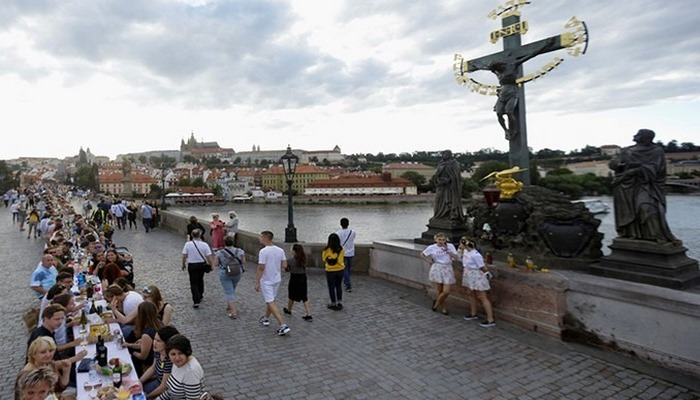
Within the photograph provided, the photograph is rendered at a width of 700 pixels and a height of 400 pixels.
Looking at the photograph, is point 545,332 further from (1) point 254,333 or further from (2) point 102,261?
(2) point 102,261

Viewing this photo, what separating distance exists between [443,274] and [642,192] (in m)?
2.67

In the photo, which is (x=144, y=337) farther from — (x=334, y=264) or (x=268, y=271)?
(x=334, y=264)

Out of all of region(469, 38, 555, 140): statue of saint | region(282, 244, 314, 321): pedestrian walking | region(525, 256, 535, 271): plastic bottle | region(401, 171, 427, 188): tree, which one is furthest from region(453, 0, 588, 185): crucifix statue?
region(401, 171, 427, 188): tree

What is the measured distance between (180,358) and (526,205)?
5350 mm

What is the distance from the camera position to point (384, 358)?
16.6ft

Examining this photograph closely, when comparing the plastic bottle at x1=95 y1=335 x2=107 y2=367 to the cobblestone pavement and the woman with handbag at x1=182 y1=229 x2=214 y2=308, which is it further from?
the woman with handbag at x1=182 y1=229 x2=214 y2=308

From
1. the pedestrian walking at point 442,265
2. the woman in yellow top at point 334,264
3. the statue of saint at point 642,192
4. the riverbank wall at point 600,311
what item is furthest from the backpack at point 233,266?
the statue of saint at point 642,192

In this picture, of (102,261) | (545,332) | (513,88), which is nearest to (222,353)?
(102,261)

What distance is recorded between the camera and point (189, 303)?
764 cm

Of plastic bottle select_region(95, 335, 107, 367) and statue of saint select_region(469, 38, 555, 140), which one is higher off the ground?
statue of saint select_region(469, 38, 555, 140)

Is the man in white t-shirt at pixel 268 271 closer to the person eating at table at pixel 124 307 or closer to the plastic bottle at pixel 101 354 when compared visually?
the person eating at table at pixel 124 307

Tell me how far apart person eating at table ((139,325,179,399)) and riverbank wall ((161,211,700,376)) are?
4.31 metres

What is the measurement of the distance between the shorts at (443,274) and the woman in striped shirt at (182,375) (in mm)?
4011

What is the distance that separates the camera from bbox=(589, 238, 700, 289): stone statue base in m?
4.81
